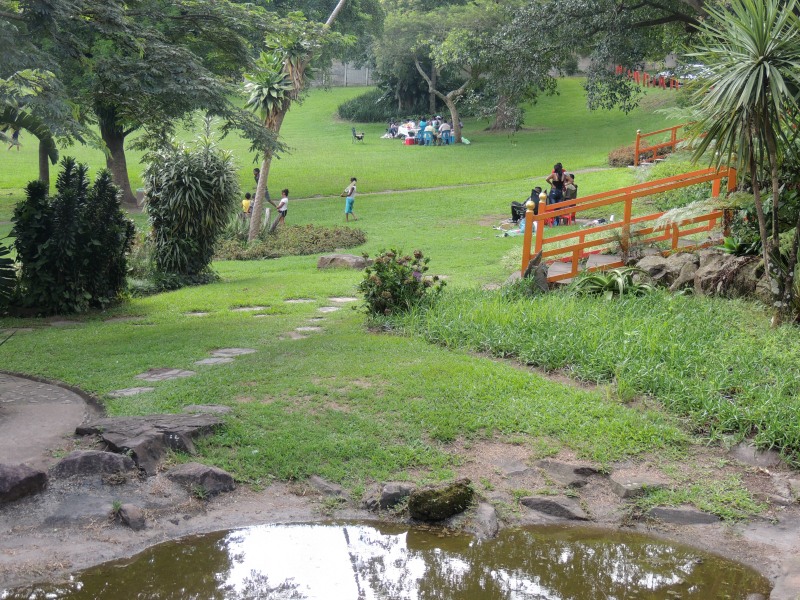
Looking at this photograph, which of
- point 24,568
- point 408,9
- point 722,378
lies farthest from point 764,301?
point 408,9

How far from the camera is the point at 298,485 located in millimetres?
6629

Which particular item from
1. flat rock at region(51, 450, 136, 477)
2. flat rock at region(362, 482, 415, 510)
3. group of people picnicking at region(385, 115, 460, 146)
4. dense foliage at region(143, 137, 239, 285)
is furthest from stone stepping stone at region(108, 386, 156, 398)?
group of people picnicking at region(385, 115, 460, 146)

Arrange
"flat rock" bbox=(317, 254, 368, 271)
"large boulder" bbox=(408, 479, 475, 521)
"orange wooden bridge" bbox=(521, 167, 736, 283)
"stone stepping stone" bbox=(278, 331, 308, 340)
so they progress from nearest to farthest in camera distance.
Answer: "large boulder" bbox=(408, 479, 475, 521) < "stone stepping stone" bbox=(278, 331, 308, 340) < "orange wooden bridge" bbox=(521, 167, 736, 283) < "flat rock" bbox=(317, 254, 368, 271)

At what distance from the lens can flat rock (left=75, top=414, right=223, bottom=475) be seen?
6621 millimetres

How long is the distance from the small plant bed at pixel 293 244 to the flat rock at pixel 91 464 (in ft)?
46.4

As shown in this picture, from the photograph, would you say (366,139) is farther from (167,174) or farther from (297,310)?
(297,310)

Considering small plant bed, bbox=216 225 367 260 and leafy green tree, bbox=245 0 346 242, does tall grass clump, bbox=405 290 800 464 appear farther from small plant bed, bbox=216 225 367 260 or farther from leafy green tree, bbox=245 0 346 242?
leafy green tree, bbox=245 0 346 242

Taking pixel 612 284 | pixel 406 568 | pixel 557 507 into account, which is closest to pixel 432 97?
pixel 612 284

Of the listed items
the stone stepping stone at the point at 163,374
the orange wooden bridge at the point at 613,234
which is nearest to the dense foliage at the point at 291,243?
the orange wooden bridge at the point at 613,234

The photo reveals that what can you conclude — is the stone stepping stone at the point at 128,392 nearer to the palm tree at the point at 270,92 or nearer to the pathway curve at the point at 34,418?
the pathway curve at the point at 34,418

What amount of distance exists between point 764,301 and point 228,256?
13.9 m

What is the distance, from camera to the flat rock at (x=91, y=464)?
6383 millimetres

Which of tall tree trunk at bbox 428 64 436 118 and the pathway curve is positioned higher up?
tall tree trunk at bbox 428 64 436 118

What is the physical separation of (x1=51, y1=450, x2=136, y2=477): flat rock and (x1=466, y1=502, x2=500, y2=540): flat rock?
2.63 meters
